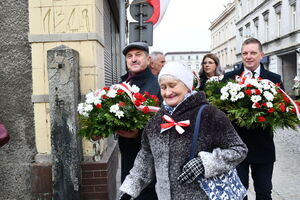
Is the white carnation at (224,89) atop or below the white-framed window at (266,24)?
below

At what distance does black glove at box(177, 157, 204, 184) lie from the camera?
95.1 inches

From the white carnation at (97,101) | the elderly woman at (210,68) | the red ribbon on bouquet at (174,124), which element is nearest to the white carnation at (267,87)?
the red ribbon on bouquet at (174,124)

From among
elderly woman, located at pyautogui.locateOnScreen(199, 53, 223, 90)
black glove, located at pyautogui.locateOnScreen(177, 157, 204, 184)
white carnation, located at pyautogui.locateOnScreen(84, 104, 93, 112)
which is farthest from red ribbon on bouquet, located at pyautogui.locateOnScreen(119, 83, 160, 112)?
elderly woman, located at pyautogui.locateOnScreen(199, 53, 223, 90)

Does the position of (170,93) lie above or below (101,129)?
above

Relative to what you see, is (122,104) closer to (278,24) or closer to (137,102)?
(137,102)

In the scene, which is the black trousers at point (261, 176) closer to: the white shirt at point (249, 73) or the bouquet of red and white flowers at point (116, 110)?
the white shirt at point (249, 73)

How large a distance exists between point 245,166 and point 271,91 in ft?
2.82

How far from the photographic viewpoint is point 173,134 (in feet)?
8.50

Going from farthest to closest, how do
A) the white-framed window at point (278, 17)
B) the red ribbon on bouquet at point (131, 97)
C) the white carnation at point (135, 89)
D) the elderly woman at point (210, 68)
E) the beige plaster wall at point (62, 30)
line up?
the white-framed window at point (278, 17) → the elderly woman at point (210, 68) → the beige plaster wall at point (62, 30) → the white carnation at point (135, 89) → the red ribbon on bouquet at point (131, 97)

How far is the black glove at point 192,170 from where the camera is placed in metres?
2.42

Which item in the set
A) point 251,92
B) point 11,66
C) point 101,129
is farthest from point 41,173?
point 251,92

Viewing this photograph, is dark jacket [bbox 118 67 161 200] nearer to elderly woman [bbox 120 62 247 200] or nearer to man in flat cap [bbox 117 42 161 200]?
man in flat cap [bbox 117 42 161 200]

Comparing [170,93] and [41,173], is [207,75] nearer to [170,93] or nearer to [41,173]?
[41,173]

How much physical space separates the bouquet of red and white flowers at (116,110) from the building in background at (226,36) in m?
47.3
